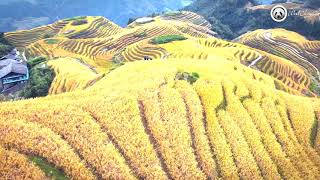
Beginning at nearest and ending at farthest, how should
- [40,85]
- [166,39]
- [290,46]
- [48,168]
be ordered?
[48,168] → [40,85] → [166,39] → [290,46]

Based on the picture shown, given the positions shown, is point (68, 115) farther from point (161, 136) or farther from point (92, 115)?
point (161, 136)

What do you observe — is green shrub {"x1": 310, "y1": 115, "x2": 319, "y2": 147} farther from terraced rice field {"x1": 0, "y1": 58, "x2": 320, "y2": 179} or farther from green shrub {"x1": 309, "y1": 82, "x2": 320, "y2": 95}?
green shrub {"x1": 309, "y1": 82, "x2": 320, "y2": 95}

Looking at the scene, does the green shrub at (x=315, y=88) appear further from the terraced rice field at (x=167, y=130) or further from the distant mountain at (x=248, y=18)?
the distant mountain at (x=248, y=18)

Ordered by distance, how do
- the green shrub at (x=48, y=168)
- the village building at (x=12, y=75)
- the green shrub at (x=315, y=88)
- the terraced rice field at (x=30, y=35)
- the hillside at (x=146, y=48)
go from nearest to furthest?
the green shrub at (x=48, y=168) → the village building at (x=12, y=75) → the hillside at (x=146, y=48) → the green shrub at (x=315, y=88) → the terraced rice field at (x=30, y=35)

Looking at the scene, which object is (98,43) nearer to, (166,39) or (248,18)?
(166,39)

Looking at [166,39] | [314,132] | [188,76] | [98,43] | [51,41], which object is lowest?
[51,41]

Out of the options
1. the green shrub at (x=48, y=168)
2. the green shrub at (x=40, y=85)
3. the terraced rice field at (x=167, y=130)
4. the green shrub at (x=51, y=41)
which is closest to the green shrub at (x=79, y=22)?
the green shrub at (x=51, y=41)

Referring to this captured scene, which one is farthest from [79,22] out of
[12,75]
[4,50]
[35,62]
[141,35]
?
[12,75]
